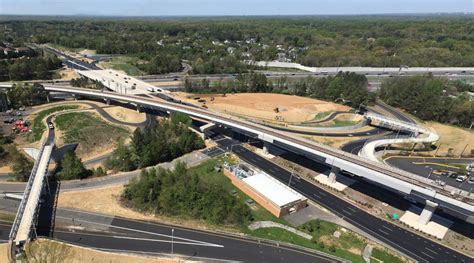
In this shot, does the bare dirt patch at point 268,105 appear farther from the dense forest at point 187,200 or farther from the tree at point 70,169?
the tree at point 70,169

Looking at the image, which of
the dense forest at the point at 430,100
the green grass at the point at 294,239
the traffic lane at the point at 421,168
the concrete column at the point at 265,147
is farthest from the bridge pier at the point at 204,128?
the dense forest at the point at 430,100

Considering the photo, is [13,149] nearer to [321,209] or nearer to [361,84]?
[321,209]

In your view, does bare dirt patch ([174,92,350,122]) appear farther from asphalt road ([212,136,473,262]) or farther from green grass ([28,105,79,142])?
green grass ([28,105,79,142])

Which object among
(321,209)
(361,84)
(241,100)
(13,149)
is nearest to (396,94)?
(361,84)

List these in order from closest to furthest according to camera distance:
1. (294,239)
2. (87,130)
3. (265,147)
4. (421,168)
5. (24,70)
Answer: (294,239), (421,168), (265,147), (87,130), (24,70)

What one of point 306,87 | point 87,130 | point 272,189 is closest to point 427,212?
point 272,189

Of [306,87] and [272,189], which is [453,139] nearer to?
[306,87]

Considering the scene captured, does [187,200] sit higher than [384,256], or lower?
higher

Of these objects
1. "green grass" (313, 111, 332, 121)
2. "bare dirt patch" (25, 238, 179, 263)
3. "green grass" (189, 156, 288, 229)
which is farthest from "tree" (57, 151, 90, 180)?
"green grass" (313, 111, 332, 121)
